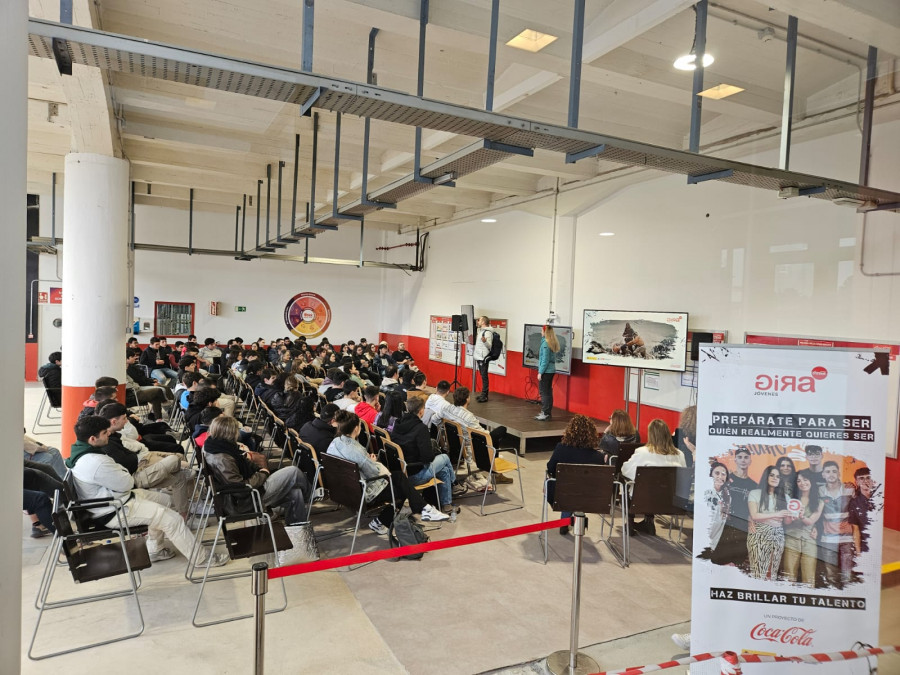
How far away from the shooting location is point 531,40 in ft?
13.6

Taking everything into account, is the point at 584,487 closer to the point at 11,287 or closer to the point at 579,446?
the point at 579,446

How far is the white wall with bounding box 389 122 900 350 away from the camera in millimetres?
4688

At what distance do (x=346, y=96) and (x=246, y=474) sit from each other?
2.85m

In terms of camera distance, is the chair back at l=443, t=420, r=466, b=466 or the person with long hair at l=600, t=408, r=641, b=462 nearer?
the person with long hair at l=600, t=408, r=641, b=462

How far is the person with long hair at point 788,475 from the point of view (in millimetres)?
2549

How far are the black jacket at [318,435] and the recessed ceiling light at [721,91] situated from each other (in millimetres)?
4395

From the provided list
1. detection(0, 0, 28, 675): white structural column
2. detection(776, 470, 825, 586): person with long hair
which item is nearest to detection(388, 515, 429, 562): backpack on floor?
detection(776, 470, 825, 586): person with long hair

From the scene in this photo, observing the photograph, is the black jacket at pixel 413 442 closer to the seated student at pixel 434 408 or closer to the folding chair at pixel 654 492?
the seated student at pixel 434 408

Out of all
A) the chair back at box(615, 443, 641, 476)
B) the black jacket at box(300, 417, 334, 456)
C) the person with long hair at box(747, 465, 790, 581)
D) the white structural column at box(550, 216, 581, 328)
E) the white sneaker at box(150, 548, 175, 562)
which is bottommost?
the white sneaker at box(150, 548, 175, 562)

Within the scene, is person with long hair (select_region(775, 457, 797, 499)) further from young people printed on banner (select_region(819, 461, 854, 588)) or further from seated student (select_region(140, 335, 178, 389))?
seated student (select_region(140, 335, 178, 389))

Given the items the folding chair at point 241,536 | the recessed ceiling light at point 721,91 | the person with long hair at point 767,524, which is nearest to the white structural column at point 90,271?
the folding chair at point 241,536

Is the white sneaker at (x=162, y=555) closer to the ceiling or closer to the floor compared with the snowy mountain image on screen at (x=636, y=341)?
closer to the floor

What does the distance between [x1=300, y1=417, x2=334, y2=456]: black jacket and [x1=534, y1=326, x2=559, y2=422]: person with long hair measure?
14.1 feet

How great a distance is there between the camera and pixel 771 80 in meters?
4.71
